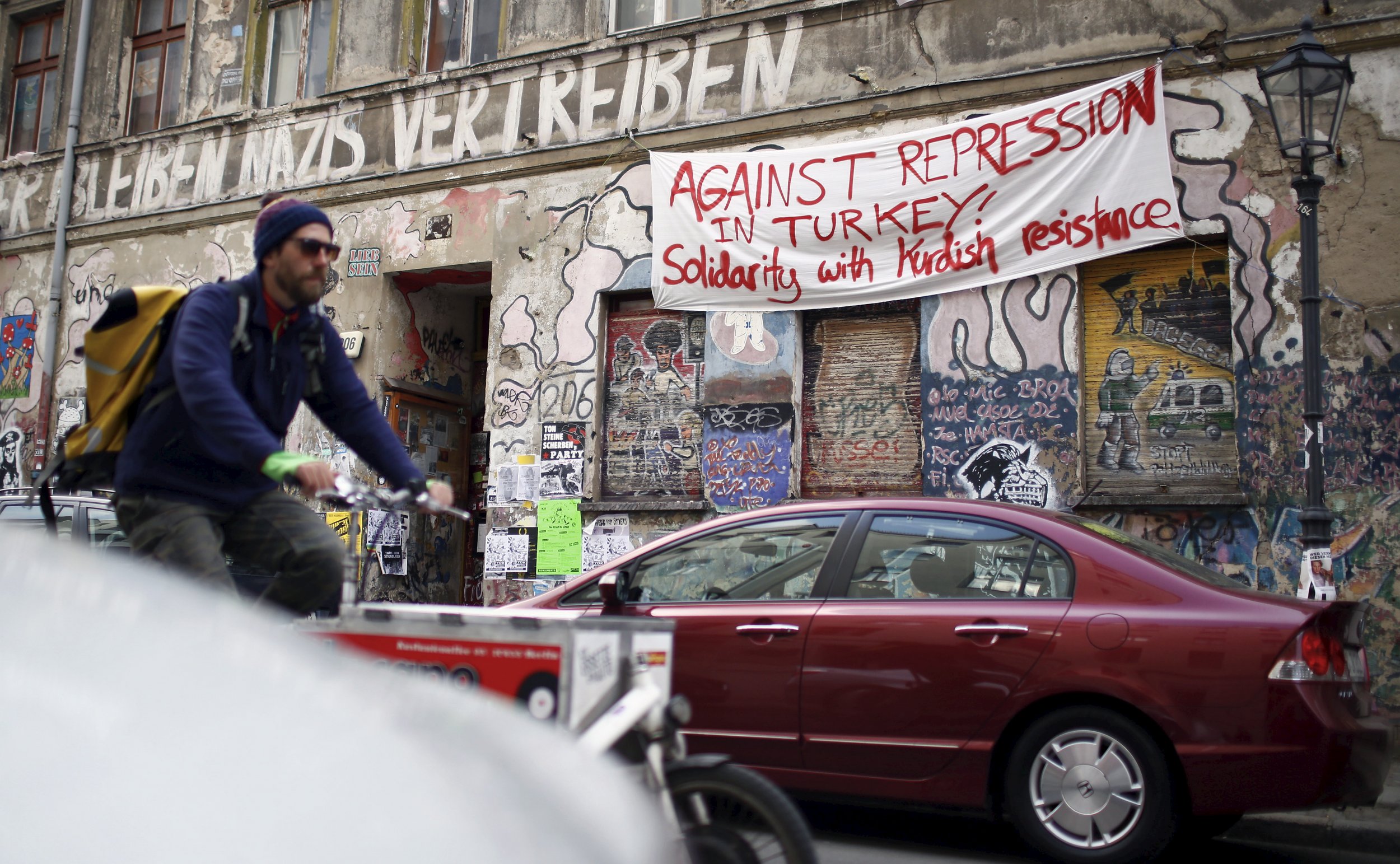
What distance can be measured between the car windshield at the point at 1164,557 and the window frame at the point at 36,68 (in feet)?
49.0

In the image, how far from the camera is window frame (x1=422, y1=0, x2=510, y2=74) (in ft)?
39.2

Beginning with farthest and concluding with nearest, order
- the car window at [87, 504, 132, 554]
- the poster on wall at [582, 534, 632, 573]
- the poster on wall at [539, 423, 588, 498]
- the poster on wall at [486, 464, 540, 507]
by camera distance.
A: the poster on wall at [486, 464, 540, 507], the poster on wall at [539, 423, 588, 498], the poster on wall at [582, 534, 632, 573], the car window at [87, 504, 132, 554]

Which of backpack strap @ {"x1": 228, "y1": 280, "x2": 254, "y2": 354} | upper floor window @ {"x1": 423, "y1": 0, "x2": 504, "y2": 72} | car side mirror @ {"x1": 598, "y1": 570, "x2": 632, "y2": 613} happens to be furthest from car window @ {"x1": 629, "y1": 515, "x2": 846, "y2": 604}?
upper floor window @ {"x1": 423, "y1": 0, "x2": 504, "y2": 72}

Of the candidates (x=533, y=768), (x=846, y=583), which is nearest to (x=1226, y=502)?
(x=846, y=583)

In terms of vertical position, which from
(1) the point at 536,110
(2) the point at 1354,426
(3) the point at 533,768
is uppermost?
(1) the point at 536,110

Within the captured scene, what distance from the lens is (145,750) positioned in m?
1.50

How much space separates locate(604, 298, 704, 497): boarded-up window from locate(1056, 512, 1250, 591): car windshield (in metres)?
5.75

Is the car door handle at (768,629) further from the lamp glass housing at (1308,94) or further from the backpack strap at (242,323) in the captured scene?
the lamp glass housing at (1308,94)

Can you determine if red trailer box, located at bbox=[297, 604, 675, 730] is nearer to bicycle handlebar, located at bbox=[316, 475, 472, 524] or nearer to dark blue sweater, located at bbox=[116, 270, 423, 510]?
bicycle handlebar, located at bbox=[316, 475, 472, 524]

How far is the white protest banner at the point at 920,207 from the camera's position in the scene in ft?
29.2

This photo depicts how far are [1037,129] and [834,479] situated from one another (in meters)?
3.22

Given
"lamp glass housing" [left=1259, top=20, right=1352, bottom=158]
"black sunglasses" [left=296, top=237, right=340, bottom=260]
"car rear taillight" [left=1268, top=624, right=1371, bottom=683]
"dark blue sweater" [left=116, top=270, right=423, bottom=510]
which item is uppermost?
→ "lamp glass housing" [left=1259, top=20, right=1352, bottom=158]

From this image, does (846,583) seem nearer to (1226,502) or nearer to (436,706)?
(436,706)

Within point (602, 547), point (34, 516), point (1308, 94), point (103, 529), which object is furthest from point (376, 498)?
point (602, 547)
